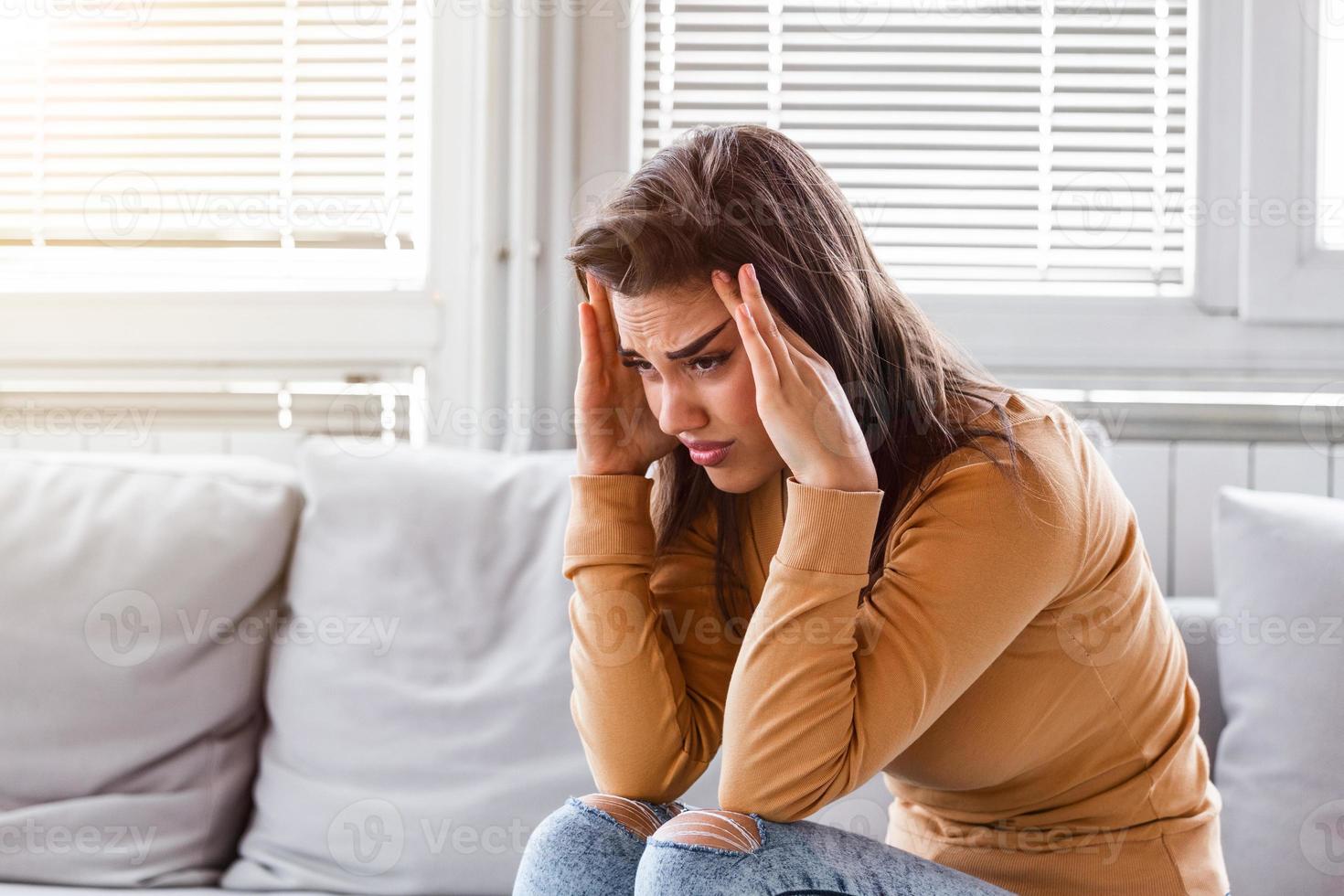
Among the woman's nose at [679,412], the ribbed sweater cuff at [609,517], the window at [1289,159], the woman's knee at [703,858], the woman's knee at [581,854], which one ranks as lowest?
the woman's knee at [581,854]

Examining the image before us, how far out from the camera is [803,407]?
89 centimetres

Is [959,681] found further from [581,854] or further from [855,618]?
[581,854]

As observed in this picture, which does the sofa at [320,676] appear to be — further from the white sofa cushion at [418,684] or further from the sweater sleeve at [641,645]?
the sweater sleeve at [641,645]

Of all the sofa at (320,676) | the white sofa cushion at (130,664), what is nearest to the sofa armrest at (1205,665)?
the sofa at (320,676)

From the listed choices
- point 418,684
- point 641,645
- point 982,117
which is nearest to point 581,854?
point 641,645

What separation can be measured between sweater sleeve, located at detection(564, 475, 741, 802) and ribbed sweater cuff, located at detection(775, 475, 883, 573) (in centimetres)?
22

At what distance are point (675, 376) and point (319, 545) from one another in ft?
2.11

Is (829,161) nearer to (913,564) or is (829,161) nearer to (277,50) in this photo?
(277,50)

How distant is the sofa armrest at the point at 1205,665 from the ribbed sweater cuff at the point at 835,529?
59 cm

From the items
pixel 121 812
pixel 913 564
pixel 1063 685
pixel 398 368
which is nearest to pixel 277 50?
pixel 398 368

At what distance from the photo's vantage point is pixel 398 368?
1743 mm

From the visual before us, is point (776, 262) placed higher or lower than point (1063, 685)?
higher

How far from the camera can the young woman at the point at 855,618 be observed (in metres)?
0.87

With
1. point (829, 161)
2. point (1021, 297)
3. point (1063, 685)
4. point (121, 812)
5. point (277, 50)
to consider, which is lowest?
point (121, 812)
